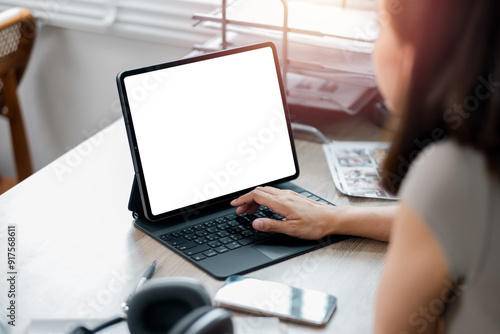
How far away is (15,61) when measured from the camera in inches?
80.5

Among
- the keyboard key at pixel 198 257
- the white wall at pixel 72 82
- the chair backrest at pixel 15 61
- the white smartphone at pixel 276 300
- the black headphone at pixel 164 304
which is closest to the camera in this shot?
the black headphone at pixel 164 304

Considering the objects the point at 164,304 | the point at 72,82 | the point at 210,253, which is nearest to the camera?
the point at 164,304

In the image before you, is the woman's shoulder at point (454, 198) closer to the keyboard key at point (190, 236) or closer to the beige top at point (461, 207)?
the beige top at point (461, 207)

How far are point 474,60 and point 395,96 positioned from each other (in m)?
0.17

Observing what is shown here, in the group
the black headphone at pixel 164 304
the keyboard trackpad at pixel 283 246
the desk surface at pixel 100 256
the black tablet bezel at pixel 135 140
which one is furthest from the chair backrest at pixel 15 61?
the black headphone at pixel 164 304

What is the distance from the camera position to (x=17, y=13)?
6.49ft

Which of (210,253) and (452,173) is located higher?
(452,173)

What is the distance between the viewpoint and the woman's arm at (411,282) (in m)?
0.65

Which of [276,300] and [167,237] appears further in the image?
[167,237]

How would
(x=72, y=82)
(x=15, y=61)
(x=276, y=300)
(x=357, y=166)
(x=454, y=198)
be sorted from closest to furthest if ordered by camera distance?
(x=454, y=198) → (x=276, y=300) → (x=357, y=166) → (x=15, y=61) → (x=72, y=82)

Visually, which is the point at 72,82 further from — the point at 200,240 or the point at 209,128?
the point at 200,240

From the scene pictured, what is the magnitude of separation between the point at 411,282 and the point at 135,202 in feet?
1.74

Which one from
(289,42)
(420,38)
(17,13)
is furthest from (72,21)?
(420,38)

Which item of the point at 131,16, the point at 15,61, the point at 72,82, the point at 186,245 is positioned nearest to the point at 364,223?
the point at 186,245
